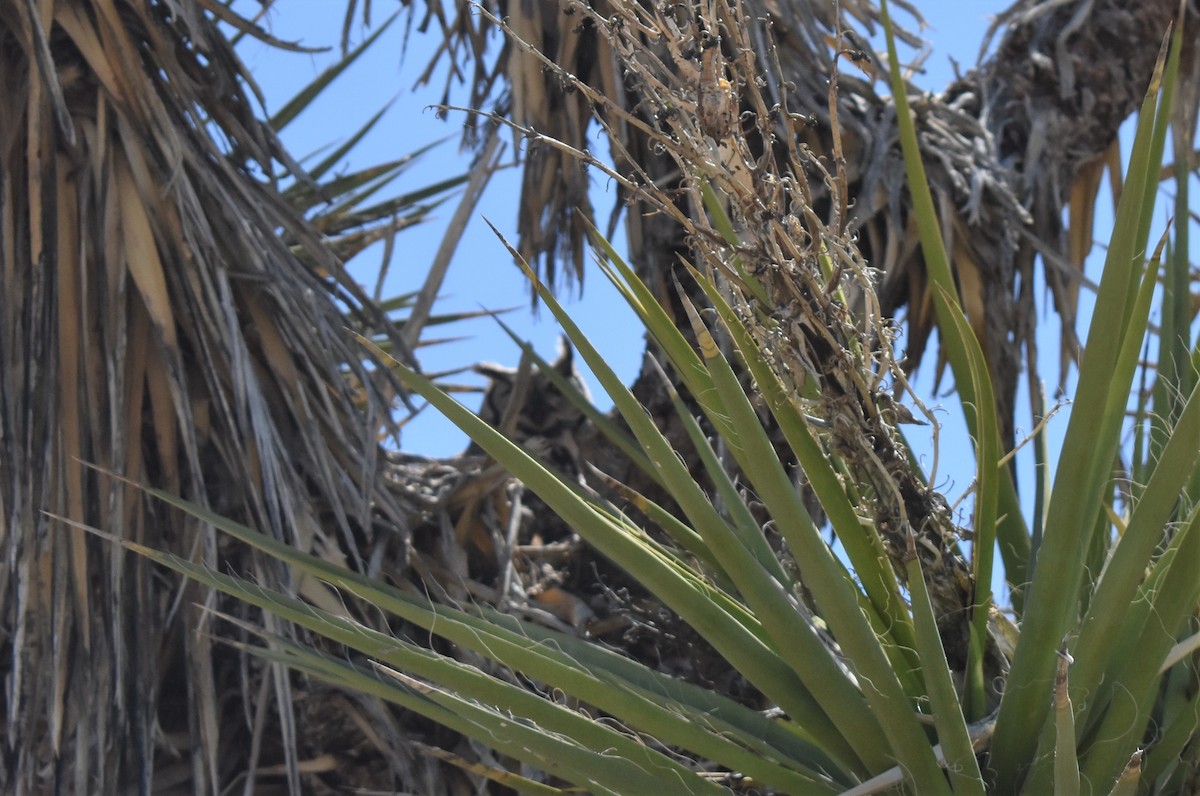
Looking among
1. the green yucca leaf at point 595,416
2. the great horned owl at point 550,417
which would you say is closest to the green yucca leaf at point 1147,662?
the green yucca leaf at point 595,416

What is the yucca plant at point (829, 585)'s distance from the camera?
102cm

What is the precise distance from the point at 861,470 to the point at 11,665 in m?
1.38

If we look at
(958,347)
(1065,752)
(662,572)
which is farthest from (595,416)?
(1065,752)

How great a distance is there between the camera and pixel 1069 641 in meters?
1.08

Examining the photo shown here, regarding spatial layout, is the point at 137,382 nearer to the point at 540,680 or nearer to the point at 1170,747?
the point at 540,680

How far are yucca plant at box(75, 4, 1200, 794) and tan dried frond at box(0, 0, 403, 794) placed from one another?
69 cm

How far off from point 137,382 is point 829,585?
1.34 m

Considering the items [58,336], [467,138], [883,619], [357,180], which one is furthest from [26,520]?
[357,180]

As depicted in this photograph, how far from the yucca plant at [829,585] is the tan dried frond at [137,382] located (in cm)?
69

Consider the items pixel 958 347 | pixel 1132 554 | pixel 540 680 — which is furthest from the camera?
pixel 958 347

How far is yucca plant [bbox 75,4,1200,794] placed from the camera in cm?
102

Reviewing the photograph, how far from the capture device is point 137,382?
2.02 m

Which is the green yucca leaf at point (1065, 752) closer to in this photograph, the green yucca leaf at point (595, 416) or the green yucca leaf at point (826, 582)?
the green yucca leaf at point (826, 582)

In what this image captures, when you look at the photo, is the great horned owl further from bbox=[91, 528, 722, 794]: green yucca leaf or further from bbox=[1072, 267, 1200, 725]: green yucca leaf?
bbox=[1072, 267, 1200, 725]: green yucca leaf
